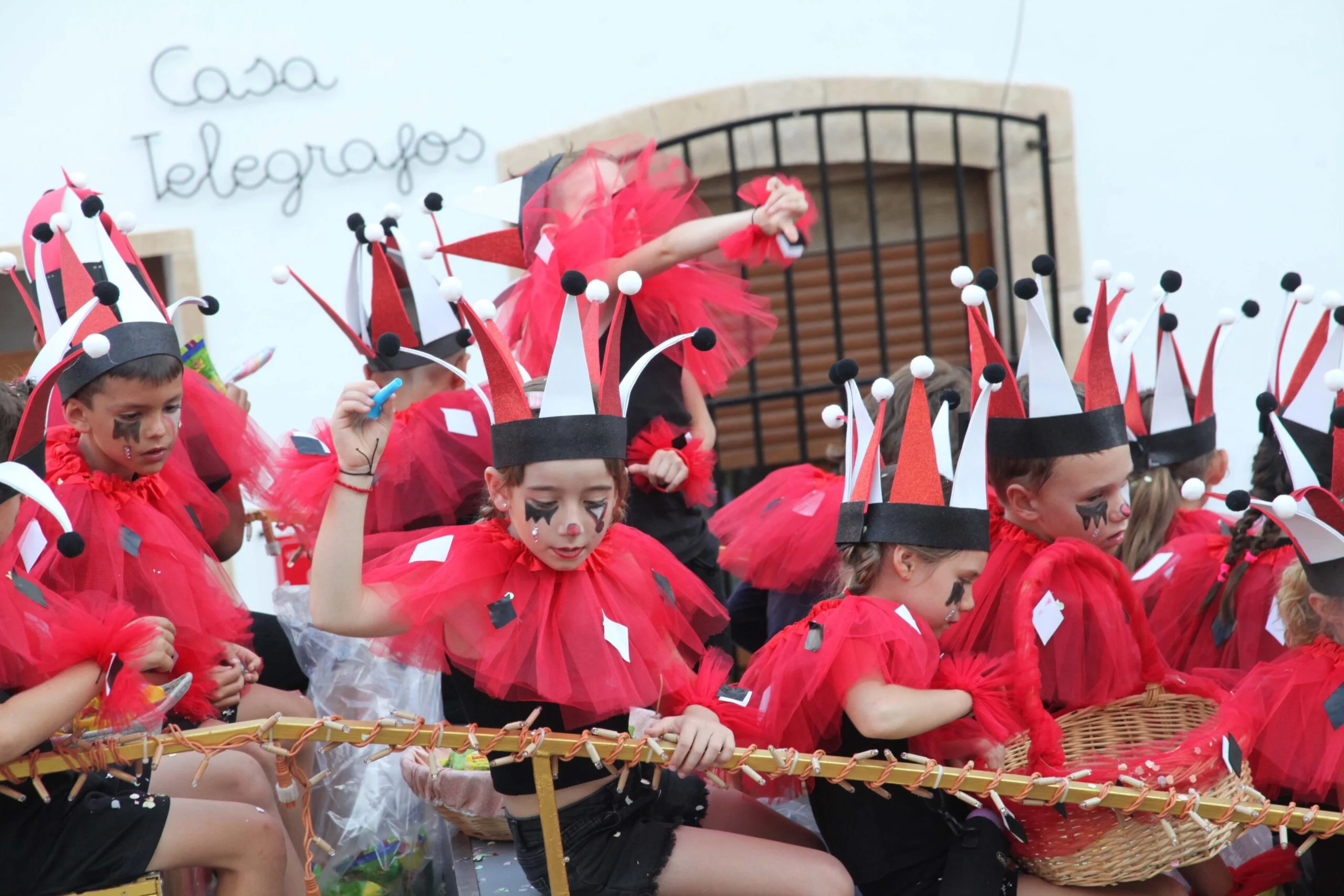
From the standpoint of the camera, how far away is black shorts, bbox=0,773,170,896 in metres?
2.42

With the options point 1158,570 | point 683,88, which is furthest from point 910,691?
point 683,88

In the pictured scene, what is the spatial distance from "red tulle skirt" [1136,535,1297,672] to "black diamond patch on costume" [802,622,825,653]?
112 centimetres

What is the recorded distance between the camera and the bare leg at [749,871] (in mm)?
2584

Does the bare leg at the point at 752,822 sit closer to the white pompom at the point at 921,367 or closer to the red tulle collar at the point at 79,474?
the white pompom at the point at 921,367

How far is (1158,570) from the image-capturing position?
3.45 m

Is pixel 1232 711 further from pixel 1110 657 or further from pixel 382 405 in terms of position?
pixel 382 405

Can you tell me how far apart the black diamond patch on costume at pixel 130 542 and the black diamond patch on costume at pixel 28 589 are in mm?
406

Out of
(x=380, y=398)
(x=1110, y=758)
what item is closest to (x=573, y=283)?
(x=380, y=398)

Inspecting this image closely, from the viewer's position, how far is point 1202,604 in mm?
3396

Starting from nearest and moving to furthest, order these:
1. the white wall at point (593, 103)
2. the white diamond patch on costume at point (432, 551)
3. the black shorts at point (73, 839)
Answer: the black shorts at point (73, 839), the white diamond patch on costume at point (432, 551), the white wall at point (593, 103)

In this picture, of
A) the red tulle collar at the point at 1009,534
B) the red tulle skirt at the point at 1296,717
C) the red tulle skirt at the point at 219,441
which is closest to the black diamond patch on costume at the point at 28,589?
the red tulle skirt at the point at 219,441

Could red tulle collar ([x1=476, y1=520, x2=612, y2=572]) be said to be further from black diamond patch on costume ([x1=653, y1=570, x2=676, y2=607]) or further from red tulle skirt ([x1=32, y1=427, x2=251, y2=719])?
red tulle skirt ([x1=32, y1=427, x2=251, y2=719])

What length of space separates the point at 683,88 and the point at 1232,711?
391 cm

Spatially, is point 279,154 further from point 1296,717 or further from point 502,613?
point 1296,717
